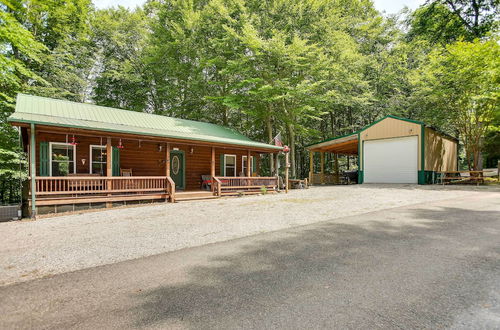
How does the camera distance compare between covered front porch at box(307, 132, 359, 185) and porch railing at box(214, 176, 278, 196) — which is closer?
porch railing at box(214, 176, 278, 196)

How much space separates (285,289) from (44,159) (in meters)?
10.6

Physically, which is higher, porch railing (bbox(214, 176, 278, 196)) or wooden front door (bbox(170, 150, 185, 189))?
wooden front door (bbox(170, 150, 185, 189))

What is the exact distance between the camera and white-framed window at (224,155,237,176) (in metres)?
15.1

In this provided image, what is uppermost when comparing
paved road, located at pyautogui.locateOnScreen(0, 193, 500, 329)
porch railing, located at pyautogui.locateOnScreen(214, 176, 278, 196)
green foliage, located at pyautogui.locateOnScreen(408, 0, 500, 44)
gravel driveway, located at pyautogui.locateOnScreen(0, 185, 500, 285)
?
green foliage, located at pyautogui.locateOnScreen(408, 0, 500, 44)

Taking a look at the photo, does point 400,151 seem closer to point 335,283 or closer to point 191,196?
point 191,196

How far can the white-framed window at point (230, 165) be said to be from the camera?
49.5ft

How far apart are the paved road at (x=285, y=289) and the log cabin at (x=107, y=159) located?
620 centimetres

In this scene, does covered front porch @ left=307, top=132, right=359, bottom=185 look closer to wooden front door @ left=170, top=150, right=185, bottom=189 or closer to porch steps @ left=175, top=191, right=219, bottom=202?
wooden front door @ left=170, top=150, right=185, bottom=189

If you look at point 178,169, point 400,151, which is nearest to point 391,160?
point 400,151

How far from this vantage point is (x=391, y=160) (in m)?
17.3

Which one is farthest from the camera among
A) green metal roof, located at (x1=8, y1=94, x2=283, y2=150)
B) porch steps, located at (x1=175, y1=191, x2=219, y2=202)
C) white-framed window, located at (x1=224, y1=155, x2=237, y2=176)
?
white-framed window, located at (x1=224, y1=155, x2=237, y2=176)

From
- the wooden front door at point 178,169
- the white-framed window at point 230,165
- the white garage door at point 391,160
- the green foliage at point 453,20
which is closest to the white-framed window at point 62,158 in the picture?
the wooden front door at point 178,169

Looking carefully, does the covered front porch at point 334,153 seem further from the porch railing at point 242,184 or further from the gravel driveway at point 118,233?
the gravel driveway at point 118,233

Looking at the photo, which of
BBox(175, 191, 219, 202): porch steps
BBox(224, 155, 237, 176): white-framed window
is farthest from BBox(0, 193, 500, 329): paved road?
BBox(224, 155, 237, 176): white-framed window
